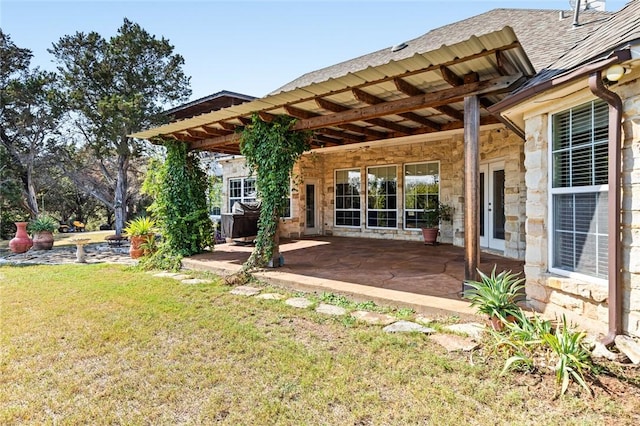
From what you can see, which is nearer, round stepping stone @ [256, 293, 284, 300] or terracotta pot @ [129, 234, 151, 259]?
round stepping stone @ [256, 293, 284, 300]

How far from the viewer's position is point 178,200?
26.9 ft

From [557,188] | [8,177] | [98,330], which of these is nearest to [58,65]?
[8,177]

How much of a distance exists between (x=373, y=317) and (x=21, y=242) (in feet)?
38.6

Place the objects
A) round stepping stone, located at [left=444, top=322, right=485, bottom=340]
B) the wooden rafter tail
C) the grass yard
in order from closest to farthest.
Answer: the grass yard < round stepping stone, located at [left=444, top=322, right=485, bottom=340] < the wooden rafter tail

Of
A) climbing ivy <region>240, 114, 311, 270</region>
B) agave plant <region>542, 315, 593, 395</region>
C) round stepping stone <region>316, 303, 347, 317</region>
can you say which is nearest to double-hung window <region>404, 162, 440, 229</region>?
climbing ivy <region>240, 114, 311, 270</region>

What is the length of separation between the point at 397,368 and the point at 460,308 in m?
1.43

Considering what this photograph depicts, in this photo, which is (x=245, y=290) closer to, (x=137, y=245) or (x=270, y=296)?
(x=270, y=296)

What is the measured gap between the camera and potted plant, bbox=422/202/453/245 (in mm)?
9180

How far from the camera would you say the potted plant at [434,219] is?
9.18 metres

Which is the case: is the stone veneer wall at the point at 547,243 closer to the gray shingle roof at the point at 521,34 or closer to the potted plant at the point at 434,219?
the gray shingle roof at the point at 521,34

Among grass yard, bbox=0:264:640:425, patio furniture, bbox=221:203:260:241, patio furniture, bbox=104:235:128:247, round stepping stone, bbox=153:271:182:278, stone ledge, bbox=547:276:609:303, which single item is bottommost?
grass yard, bbox=0:264:640:425

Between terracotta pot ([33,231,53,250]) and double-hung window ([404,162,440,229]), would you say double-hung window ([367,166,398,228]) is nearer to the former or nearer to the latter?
double-hung window ([404,162,440,229])

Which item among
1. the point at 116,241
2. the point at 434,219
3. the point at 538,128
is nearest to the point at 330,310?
the point at 538,128

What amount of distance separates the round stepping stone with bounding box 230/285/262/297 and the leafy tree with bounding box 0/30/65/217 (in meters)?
12.7
